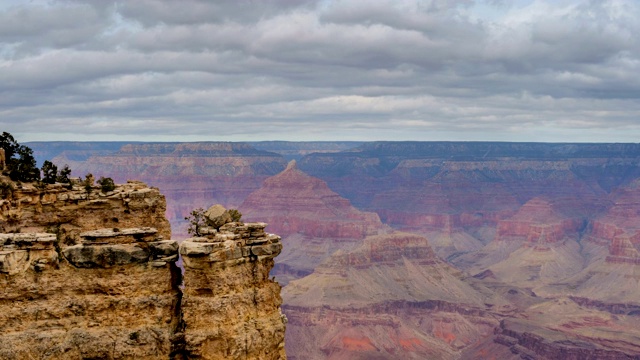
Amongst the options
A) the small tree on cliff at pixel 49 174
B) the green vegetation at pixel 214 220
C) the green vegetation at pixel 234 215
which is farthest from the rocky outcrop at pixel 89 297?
the small tree on cliff at pixel 49 174

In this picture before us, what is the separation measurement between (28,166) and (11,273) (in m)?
10.7

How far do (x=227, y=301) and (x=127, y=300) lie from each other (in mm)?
2849

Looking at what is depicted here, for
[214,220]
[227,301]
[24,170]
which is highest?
[24,170]

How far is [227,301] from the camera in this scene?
25766mm

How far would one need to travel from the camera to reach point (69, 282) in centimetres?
2553

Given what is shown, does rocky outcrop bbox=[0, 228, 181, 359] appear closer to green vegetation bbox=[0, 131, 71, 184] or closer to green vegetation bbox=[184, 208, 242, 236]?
green vegetation bbox=[184, 208, 242, 236]

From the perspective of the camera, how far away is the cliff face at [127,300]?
2500 cm

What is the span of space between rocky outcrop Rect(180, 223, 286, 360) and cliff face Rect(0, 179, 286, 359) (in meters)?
0.03

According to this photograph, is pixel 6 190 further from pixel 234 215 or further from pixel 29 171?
pixel 234 215

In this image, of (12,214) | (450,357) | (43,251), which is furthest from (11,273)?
(450,357)

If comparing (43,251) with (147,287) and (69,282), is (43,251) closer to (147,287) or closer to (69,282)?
(69,282)

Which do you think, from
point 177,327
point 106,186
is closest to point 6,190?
point 106,186

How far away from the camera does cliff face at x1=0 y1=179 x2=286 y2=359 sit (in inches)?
984

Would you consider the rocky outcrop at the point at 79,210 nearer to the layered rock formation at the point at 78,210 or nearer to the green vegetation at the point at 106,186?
the layered rock formation at the point at 78,210
